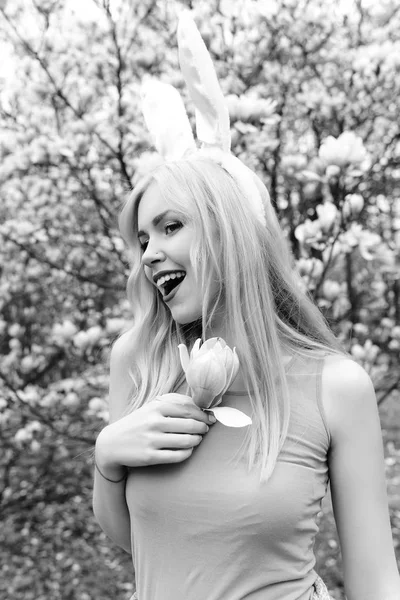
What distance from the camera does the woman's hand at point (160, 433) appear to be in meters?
1.08

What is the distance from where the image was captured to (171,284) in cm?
121

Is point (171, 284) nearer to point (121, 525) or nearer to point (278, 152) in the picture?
point (121, 525)

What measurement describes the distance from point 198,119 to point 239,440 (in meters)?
0.62

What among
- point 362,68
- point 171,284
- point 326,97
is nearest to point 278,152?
point 326,97

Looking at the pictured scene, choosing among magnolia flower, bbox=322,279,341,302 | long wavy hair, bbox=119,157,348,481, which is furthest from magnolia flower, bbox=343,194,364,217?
long wavy hair, bbox=119,157,348,481

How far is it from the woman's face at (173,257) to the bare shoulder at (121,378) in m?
0.19

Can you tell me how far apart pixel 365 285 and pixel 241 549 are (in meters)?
2.37

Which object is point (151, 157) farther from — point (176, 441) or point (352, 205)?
point (176, 441)

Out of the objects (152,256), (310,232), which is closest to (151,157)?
(310,232)

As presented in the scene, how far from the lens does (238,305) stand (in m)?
1.18

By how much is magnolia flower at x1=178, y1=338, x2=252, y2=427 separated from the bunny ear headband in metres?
0.32

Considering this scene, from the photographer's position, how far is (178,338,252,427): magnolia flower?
3.33 feet

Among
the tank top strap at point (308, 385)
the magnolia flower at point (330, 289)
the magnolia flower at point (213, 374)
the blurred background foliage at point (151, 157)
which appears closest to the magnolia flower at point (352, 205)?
the blurred background foliage at point (151, 157)

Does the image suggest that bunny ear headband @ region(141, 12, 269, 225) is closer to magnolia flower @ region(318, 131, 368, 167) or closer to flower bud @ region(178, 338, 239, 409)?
flower bud @ region(178, 338, 239, 409)
